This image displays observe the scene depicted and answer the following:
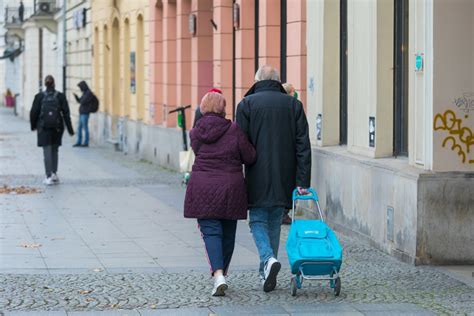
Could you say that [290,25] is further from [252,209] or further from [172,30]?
[172,30]

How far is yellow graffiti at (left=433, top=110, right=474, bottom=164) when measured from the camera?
11.4 metres

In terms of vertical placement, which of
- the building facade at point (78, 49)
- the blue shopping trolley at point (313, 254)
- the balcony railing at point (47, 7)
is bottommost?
the blue shopping trolley at point (313, 254)

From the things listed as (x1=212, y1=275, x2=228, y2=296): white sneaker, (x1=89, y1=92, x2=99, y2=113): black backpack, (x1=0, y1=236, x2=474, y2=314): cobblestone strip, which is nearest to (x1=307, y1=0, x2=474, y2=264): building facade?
(x1=0, y1=236, x2=474, y2=314): cobblestone strip

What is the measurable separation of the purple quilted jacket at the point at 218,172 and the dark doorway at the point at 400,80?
3627 mm

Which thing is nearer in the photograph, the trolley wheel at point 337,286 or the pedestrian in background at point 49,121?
the trolley wheel at point 337,286

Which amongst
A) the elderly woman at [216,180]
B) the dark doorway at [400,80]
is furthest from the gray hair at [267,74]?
the dark doorway at [400,80]

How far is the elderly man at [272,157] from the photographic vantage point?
32.6ft

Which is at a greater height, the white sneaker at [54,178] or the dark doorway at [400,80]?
the dark doorway at [400,80]

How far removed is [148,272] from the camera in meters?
11.0

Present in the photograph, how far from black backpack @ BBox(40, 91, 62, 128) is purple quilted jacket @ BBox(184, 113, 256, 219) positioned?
11166mm

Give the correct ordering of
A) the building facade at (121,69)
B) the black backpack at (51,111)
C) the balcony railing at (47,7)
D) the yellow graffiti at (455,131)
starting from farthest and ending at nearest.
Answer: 1. the balcony railing at (47,7)
2. the building facade at (121,69)
3. the black backpack at (51,111)
4. the yellow graffiti at (455,131)

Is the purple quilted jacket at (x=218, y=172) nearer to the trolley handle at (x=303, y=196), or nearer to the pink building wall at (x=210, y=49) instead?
the trolley handle at (x=303, y=196)

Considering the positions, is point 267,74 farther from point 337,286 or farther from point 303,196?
point 337,286

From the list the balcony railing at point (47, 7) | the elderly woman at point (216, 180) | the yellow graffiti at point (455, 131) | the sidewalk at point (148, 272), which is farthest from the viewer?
the balcony railing at point (47, 7)
